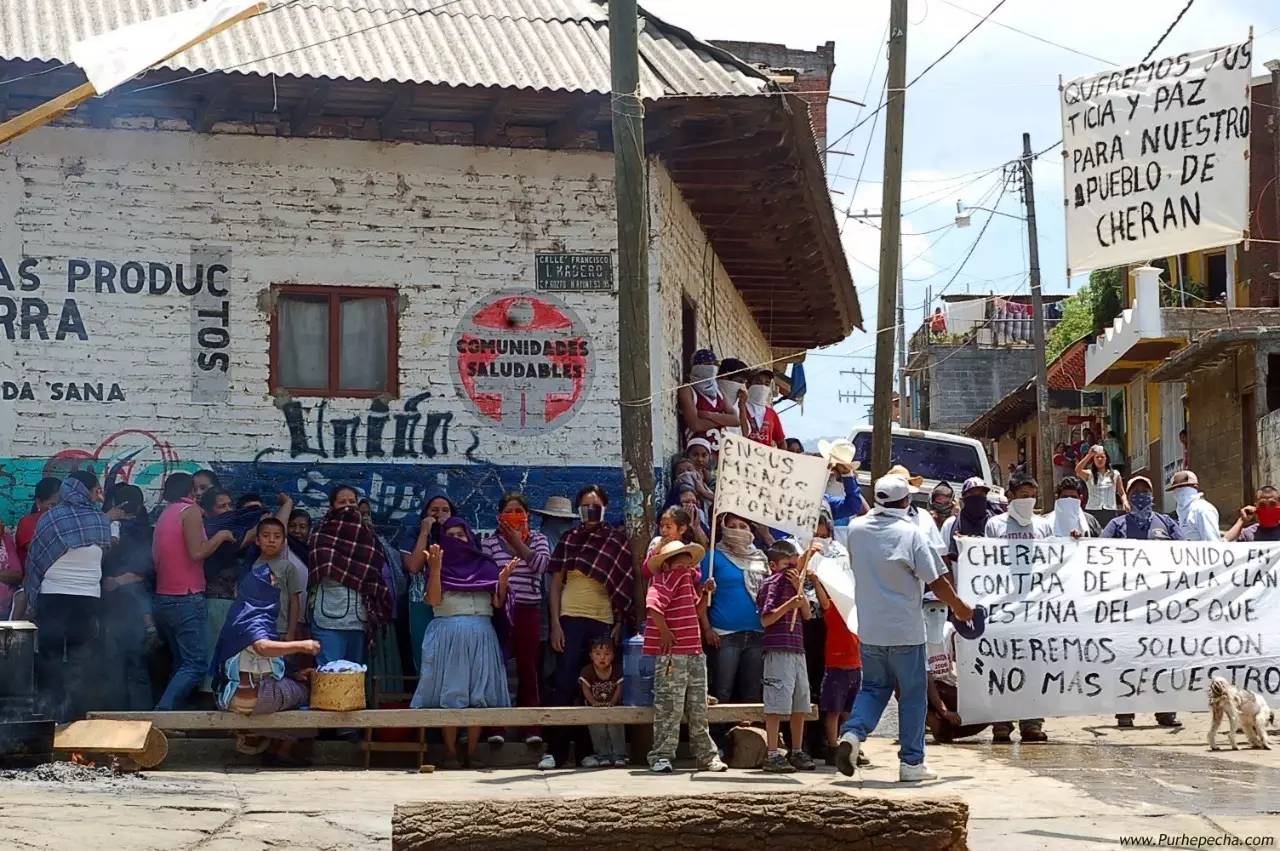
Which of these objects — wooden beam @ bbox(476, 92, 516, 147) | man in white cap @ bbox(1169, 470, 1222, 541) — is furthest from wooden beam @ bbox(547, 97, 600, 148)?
man in white cap @ bbox(1169, 470, 1222, 541)

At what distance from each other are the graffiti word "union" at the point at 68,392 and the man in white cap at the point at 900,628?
6.13m

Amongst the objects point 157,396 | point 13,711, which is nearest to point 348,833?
point 13,711

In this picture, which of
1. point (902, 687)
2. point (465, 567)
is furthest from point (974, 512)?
point (465, 567)

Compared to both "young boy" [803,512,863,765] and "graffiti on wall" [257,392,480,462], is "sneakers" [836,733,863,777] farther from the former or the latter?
"graffiti on wall" [257,392,480,462]

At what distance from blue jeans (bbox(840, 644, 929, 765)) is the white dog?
2.83m

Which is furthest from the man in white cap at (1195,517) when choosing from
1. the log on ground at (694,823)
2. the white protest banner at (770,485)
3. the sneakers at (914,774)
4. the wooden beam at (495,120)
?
the log on ground at (694,823)

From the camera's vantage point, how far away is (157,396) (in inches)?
523

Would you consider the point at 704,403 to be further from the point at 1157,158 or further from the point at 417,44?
the point at 1157,158

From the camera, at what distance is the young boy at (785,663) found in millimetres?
10992

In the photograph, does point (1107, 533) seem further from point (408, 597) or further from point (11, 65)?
point (11, 65)

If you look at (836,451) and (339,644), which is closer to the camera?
(339,644)

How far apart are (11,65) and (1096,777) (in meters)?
8.49

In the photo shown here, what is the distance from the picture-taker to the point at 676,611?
36.0 feet

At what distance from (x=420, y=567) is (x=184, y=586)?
1.56 metres
